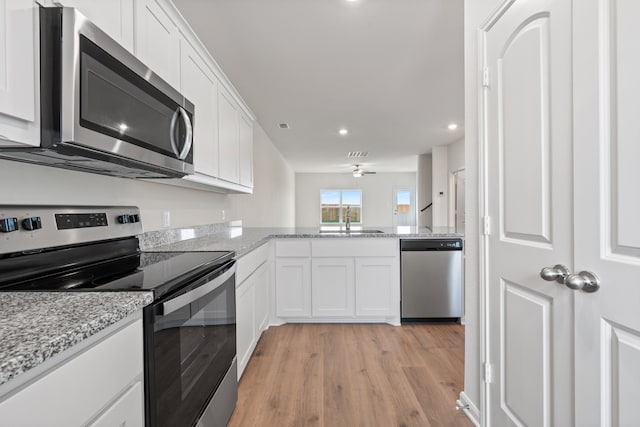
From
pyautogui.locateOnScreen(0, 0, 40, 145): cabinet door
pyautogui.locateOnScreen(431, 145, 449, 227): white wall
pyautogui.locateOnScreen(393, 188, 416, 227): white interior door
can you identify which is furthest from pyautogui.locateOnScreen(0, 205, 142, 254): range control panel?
pyautogui.locateOnScreen(393, 188, 416, 227): white interior door

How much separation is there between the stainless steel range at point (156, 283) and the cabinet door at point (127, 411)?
3 cm

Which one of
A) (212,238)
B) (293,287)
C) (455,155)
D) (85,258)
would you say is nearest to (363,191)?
(455,155)

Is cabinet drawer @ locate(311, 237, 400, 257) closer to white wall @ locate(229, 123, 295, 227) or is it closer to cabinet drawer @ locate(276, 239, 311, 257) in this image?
cabinet drawer @ locate(276, 239, 311, 257)

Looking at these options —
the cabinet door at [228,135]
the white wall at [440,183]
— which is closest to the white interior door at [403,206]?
the white wall at [440,183]

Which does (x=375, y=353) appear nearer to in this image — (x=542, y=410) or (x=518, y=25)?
(x=542, y=410)

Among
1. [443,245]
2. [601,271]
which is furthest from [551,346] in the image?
[443,245]

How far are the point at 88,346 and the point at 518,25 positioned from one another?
5.84 feet

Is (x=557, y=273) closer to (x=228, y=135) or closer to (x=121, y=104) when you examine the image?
(x=121, y=104)

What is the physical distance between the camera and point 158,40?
165 cm

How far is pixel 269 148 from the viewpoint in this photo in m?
5.62

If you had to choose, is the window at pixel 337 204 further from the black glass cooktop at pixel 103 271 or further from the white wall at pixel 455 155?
the black glass cooktop at pixel 103 271

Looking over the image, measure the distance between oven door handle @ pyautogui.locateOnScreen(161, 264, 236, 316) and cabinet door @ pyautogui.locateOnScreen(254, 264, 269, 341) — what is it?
99 centimetres

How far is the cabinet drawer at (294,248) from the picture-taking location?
3146mm

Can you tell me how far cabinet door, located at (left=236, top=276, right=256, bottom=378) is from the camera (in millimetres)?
1997
